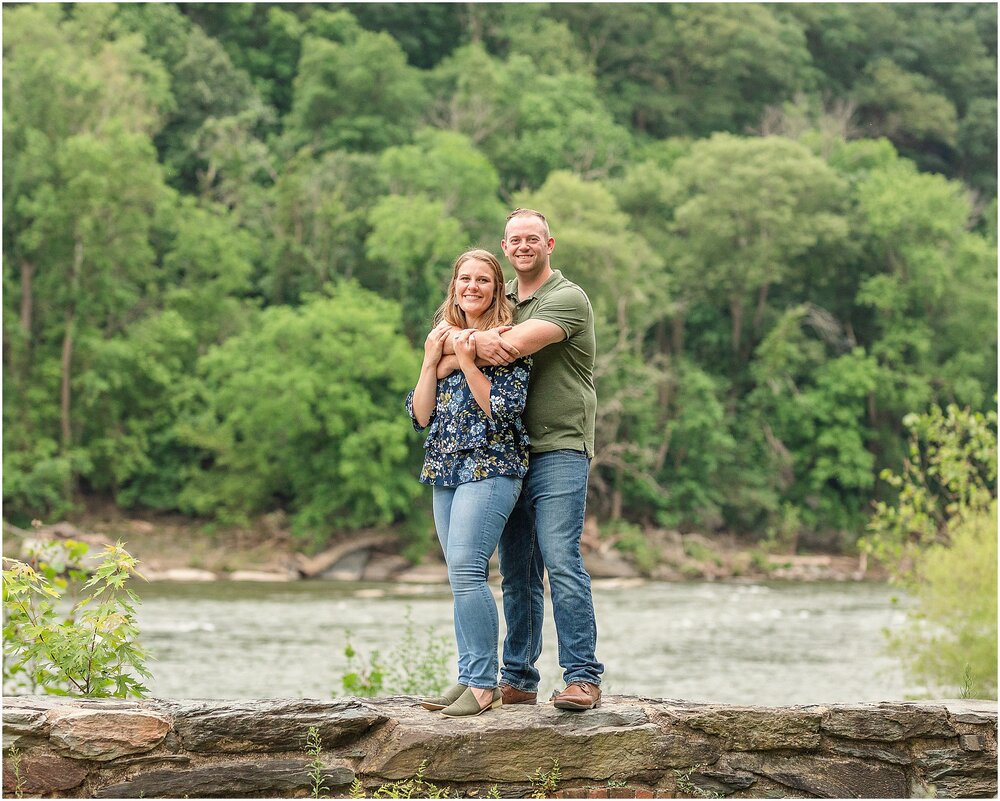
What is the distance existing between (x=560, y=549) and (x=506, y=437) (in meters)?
0.49

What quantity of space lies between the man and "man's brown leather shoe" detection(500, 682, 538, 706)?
25 centimetres

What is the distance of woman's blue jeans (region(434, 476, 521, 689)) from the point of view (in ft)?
17.8

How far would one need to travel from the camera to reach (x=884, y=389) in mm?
51156

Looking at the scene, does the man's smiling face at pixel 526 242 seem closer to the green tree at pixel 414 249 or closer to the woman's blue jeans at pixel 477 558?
the woman's blue jeans at pixel 477 558

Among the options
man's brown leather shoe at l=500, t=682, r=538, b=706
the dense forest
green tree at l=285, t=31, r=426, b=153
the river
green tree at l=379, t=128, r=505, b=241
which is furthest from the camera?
green tree at l=285, t=31, r=426, b=153

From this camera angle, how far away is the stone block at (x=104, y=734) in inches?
206

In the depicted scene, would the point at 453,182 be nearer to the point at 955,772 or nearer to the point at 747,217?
the point at 747,217

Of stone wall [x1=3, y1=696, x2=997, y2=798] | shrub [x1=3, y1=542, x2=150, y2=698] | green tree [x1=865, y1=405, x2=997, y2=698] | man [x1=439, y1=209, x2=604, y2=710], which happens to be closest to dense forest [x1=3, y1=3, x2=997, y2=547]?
green tree [x1=865, y1=405, x2=997, y2=698]

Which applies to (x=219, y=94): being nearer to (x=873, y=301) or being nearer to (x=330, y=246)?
(x=330, y=246)

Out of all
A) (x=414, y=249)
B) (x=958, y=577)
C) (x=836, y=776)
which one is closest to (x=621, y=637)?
(x=958, y=577)

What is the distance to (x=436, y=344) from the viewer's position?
216 inches

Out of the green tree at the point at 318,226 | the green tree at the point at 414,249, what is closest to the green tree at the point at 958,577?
the green tree at the point at 414,249

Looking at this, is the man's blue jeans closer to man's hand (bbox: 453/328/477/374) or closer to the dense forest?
man's hand (bbox: 453/328/477/374)

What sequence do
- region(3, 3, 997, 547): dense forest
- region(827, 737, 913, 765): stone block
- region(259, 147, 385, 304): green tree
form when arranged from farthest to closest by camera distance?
region(259, 147, 385, 304): green tree → region(3, 3, 997, 547): dense forest → region(827, 737, 913, 765): stone block
